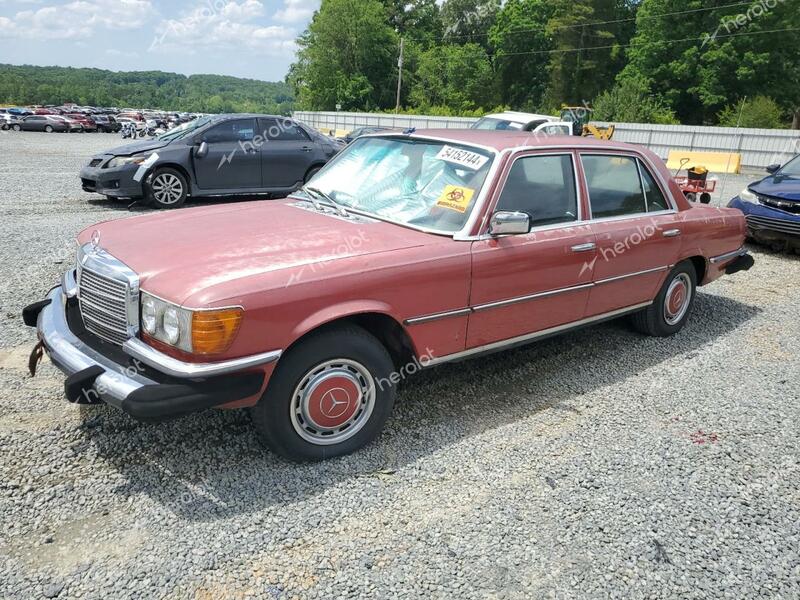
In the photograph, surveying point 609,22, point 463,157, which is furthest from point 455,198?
point 609,22

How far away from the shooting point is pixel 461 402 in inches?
161

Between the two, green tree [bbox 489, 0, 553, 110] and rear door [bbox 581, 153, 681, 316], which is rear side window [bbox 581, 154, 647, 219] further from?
green tree [bbox 489, 0, 553, 110]

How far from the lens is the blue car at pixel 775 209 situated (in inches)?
332

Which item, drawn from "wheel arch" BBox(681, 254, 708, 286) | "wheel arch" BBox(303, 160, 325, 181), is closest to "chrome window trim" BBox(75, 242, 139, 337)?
"wheel arch" BBox(681, 254, 708, 286)

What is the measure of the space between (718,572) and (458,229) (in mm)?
2171

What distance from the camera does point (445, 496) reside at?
10.1ft

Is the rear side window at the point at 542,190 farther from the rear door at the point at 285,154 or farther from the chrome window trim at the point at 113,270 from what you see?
the rear door at the point at 285,154

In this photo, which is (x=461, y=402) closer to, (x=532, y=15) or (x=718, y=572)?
(x=718, y=572)

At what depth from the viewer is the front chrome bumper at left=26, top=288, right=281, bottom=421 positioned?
2.70m

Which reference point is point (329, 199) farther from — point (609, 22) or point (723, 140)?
point (609, 22)

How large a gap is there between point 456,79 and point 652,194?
66.6 metres

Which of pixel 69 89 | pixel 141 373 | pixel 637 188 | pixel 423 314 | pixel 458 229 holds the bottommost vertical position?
pixel 141 373

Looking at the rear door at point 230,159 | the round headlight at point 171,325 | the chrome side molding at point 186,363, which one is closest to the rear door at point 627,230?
the chrome side molding at point 186,363

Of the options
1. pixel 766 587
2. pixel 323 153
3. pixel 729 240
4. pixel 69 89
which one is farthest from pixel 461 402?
pixel 69 89
